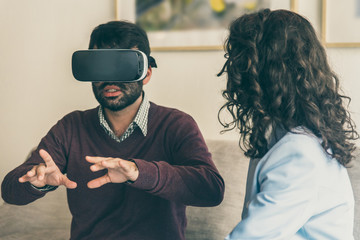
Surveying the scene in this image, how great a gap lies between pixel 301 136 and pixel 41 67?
1.40 meters

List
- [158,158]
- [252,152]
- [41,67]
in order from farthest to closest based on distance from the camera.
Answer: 1. [41,67]
2. [158,158]
3. [252,152]

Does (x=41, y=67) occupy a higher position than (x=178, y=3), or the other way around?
(x=178, y=3)

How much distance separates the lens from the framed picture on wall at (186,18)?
5.68ft

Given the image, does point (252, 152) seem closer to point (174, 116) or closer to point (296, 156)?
point (296, 156)

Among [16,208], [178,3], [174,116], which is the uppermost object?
[178,3]

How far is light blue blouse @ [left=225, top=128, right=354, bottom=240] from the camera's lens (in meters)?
0.87

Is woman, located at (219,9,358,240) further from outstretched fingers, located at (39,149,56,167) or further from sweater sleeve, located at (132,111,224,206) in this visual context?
outstretched fingers, located at (39,149,56,167)

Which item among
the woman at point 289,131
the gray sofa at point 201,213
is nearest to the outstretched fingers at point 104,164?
the woman at point 289,131

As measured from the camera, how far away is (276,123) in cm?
98

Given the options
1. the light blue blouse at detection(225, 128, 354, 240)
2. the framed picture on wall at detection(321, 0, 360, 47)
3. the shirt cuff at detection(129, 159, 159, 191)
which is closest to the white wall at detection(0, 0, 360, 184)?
the framed picture on wall at detection(321, 0, 360, 47)

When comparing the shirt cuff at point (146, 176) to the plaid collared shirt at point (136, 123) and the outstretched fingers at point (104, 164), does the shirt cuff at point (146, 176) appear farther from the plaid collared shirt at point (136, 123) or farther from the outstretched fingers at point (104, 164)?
the plaid collared shirt at point (136, 123)

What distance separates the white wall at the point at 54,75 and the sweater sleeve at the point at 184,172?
48 cm

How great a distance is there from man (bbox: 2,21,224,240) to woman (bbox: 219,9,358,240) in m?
0.23

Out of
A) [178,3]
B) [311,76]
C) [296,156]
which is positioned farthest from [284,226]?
[178,3]
